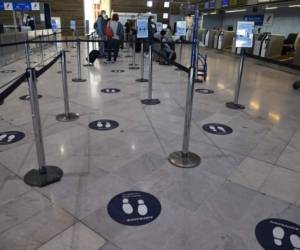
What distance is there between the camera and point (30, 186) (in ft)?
7.37

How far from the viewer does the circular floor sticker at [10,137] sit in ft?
9.99

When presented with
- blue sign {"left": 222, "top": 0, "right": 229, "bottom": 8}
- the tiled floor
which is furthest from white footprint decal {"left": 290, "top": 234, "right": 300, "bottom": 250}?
blue sign {"left": 222, "top": 0, "right": 229, "bottom": 8}

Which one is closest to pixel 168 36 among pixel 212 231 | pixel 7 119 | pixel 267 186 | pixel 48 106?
pixel 48 106

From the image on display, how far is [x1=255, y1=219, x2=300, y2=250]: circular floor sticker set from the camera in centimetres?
174

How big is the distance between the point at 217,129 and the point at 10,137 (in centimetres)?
258

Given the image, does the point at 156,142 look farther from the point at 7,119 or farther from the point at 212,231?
the point at 7,119

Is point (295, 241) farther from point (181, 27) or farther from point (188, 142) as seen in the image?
point (181, 27)

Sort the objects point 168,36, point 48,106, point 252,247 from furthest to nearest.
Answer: point 168,36 → point 48,106 → point 252,247

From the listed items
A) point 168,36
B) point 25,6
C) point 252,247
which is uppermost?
point 25,6

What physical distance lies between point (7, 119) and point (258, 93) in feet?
15.2

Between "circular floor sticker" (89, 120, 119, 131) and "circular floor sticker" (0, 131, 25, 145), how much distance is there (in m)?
0.85

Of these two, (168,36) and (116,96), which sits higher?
(168,36)

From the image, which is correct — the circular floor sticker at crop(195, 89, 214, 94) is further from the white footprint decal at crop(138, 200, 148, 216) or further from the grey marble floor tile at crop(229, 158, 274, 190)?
the white footprint decal at crop(138, 200, 148, 216)

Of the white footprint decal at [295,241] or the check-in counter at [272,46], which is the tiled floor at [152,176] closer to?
the white footprint decal at [295,241]
